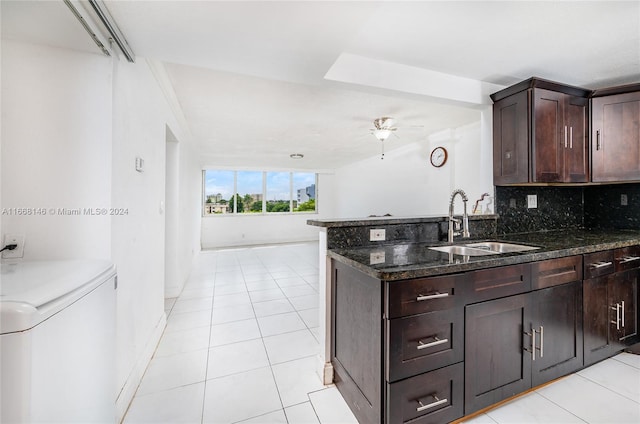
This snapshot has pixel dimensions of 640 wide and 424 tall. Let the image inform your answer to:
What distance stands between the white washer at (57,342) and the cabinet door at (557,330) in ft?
7.07

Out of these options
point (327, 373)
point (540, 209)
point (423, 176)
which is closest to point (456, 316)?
point (327, 373)

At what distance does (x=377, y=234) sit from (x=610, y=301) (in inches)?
68.3

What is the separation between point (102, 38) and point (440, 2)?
174cm

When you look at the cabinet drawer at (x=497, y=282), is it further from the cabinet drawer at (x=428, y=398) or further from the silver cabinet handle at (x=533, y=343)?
the cabinet drawer at (x=428, y=398)

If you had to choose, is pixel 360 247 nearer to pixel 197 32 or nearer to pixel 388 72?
pixel 388 72

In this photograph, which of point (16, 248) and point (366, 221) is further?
point (366, 221)

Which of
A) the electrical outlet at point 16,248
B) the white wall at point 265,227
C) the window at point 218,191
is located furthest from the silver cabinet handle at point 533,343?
the window at point 218,191

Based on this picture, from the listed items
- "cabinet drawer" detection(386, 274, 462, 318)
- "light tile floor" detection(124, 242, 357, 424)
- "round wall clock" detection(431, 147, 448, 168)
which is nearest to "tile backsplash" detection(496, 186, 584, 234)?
"cabinet drawer" detection(386, 274, 462, 318)

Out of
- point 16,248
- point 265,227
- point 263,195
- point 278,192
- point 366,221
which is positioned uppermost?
point 278,192

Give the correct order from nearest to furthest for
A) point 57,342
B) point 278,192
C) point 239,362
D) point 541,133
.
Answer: point 57,342 → point 239,362 → point 541,133 → point 278,192

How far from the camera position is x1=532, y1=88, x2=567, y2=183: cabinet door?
6.86 feet

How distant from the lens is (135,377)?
1668mm

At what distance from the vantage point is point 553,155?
215 cm

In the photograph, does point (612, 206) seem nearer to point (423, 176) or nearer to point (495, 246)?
point (495, 246)
